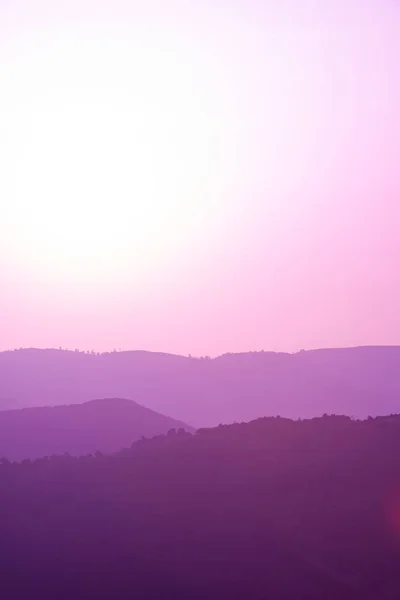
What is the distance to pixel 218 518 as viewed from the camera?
3247 cm

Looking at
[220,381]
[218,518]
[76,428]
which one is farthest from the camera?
[220,381]

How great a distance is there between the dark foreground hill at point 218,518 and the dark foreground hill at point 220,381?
4003 inches

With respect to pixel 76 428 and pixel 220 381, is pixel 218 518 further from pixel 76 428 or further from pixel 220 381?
pixel 220 381

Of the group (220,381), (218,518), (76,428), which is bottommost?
(218,518)

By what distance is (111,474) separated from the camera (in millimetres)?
36969

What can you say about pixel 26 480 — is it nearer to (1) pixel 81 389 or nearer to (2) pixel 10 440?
(2) pixel 10 440

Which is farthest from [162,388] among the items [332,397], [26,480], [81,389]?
[26,480]

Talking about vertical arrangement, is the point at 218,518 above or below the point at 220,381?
below

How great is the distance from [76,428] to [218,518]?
35112mm

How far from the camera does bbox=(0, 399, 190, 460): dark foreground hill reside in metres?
62.4

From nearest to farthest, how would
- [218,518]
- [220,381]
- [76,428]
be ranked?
[218,518] → [76,428] → [220,381]

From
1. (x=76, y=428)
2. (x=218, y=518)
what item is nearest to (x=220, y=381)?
(x=76, y=428)

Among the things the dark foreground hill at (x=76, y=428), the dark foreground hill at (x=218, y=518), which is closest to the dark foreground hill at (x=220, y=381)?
the dark foreground hill at (x=76, y=428)

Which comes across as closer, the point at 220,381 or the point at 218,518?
the point at 218,518
